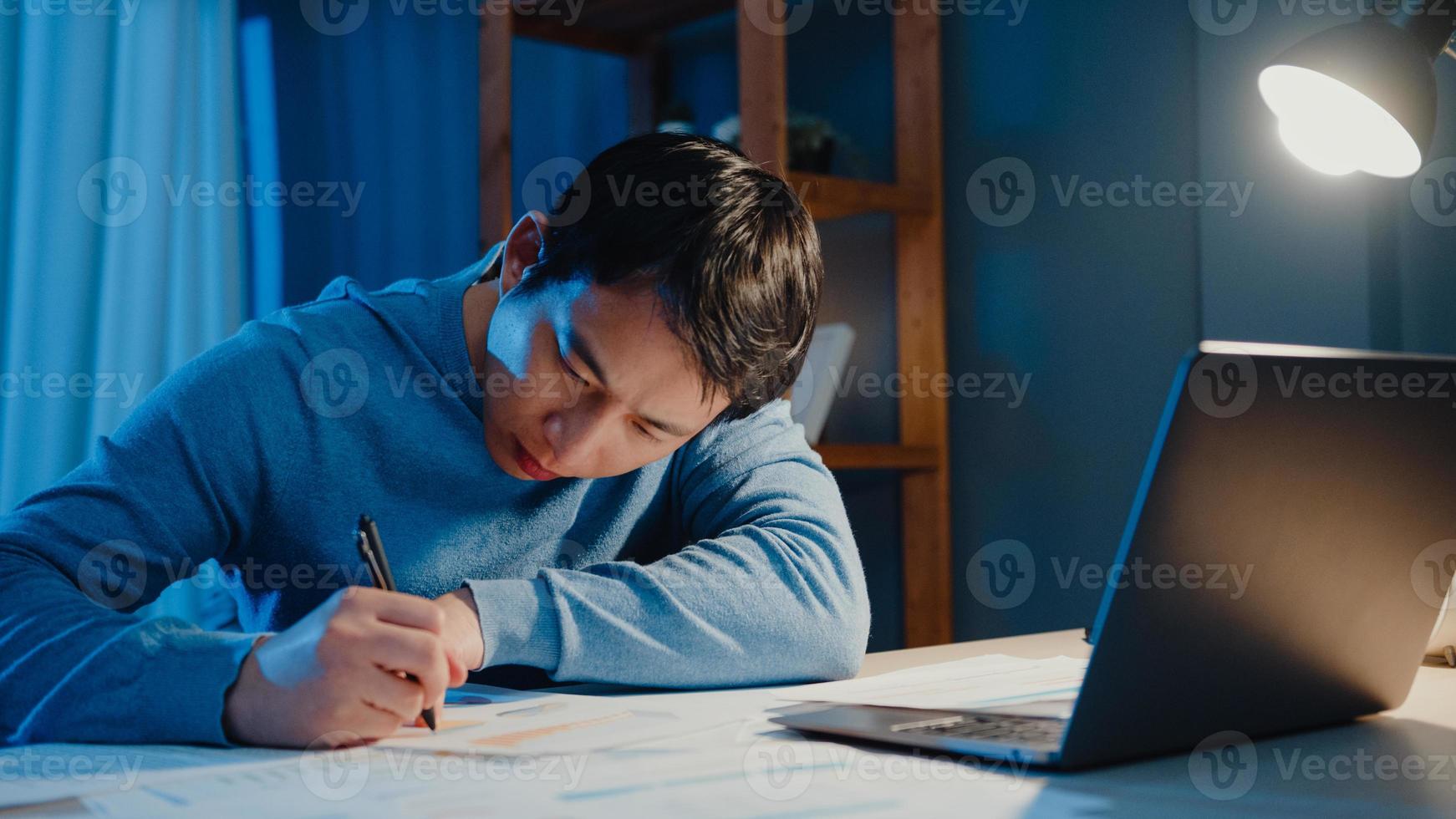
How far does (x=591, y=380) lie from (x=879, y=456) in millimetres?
1482

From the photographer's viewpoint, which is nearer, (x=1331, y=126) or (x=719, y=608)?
(x=719, y=608)

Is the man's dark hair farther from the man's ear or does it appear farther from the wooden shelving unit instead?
the wooden shelving unit

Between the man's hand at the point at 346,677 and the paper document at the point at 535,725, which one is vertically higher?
the man's hand at the point at 346,677

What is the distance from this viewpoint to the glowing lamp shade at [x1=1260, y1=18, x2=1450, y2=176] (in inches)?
41.8

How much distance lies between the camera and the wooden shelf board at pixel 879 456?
2299 mm

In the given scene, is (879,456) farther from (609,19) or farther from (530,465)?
(530,465)

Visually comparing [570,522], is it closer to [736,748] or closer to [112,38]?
[736,748]

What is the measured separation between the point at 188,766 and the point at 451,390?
0.50m

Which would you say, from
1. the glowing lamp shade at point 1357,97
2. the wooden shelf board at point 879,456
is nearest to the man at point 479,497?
the glowing lamp shade at point 1357,97

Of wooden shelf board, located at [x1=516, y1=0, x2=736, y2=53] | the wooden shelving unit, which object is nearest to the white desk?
the wooden shelving unit

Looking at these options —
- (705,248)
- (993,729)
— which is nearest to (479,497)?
(705,248)

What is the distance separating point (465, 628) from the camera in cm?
85

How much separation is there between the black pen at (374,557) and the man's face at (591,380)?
0.73 feet

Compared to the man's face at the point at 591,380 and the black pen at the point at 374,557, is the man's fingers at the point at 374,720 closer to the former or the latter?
the black pen at the point at 374,557
